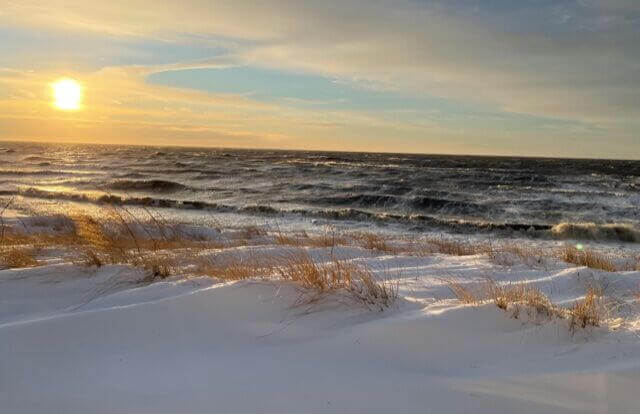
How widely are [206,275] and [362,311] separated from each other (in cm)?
157

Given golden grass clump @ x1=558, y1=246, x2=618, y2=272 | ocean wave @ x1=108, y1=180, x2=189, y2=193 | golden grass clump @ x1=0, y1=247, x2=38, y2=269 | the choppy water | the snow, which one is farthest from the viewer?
ocean wave @ x1=108, y1=180, x2=189, y2=193

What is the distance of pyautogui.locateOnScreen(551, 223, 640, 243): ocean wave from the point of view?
14711 mm

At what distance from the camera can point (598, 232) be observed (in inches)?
597

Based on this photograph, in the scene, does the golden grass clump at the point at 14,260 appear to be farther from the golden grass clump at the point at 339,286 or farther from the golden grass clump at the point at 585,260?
the golden grass clump at the point at 585,260

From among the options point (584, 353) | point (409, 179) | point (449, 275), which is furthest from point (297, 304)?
point (409, 179)

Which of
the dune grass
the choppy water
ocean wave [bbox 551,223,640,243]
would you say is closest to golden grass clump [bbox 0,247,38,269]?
the dune grass

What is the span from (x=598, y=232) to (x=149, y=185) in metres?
24.3

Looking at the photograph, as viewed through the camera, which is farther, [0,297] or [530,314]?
[0,297]

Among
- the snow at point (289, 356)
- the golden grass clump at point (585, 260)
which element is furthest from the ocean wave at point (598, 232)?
the snow at point (289, 356)

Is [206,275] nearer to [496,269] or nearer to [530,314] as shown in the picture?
[530,314]

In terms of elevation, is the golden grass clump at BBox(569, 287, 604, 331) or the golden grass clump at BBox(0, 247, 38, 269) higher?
the golden grass clump at BBox(569, 287, 604, 331)

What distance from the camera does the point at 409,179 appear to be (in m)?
33.2

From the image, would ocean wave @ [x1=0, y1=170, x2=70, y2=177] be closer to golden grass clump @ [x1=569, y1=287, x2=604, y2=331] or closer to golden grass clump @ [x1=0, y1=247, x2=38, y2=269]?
golden grass clump @ [x1=0, y1=247, x2=38, y2=269]

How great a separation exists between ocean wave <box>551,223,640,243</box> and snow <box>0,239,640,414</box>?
1294 cm
